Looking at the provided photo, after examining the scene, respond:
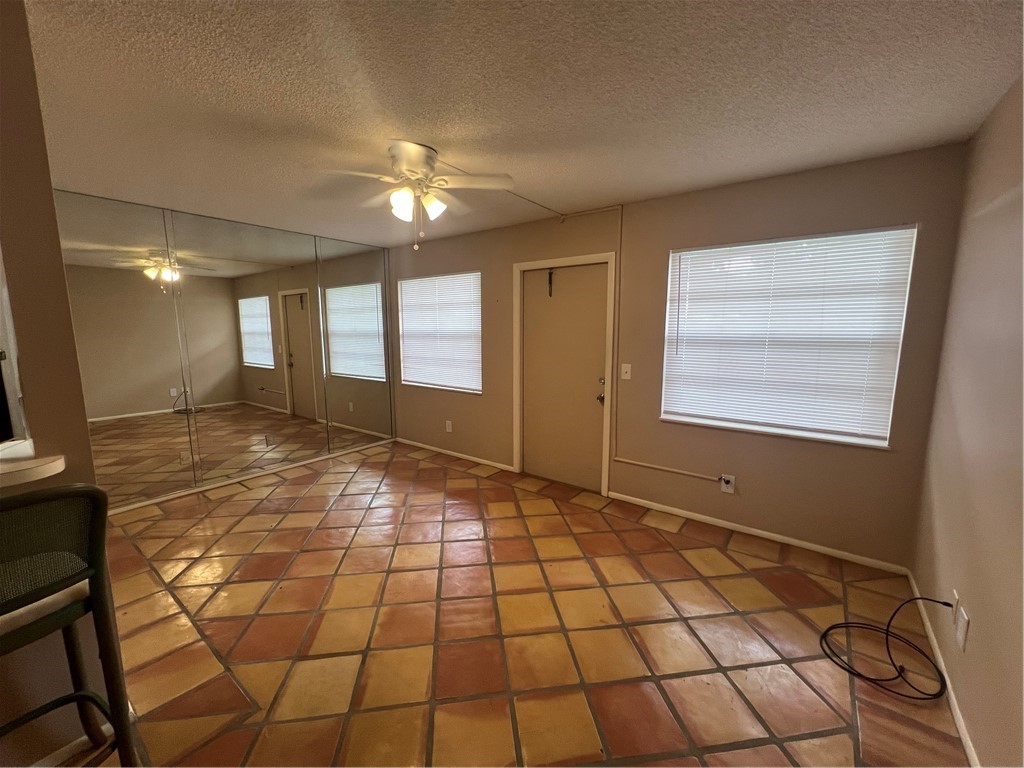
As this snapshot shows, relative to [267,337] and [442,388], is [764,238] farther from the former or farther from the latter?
[267,337]

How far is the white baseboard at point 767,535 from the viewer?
7.24 feet

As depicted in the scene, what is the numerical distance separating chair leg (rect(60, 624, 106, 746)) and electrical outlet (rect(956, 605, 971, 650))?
3046 mm

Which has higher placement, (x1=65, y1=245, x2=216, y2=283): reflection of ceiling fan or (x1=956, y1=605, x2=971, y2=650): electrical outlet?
(x1=65, y1=245, x2=216, y2=283): reflection of ceiling fan

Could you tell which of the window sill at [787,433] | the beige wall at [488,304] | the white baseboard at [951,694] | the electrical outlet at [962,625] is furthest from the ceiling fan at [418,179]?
the white baseboard at [951,694]

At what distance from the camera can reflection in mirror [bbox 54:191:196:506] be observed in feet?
10.2

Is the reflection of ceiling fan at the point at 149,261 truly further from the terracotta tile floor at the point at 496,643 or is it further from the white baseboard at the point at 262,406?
the terracotta tile floor at the point at 496,643

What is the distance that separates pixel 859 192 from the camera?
2.10 metres

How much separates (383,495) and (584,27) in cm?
324

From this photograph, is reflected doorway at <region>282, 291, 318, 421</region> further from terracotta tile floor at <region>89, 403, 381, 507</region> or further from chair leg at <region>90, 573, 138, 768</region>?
chair leg at <region>90, 573, 138, 768</region>

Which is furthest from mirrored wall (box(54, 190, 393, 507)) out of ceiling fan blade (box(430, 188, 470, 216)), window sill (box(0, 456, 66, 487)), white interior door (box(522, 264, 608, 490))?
window sill (box(0, 456, 66, 487))

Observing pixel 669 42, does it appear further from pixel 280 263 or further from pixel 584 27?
pixel 280 263

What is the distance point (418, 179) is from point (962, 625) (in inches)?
122

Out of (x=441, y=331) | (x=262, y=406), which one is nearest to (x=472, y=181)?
(x=441, y=331)

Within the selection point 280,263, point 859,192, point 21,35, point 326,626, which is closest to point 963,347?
point 859,192
